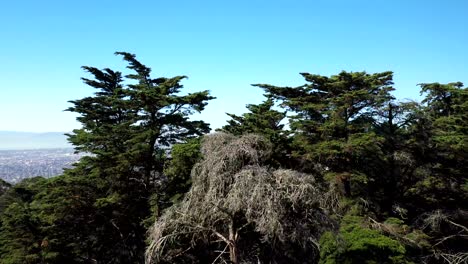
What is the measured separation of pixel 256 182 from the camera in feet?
40.8

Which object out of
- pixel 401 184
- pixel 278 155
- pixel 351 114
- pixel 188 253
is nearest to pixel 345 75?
pixel 351 114

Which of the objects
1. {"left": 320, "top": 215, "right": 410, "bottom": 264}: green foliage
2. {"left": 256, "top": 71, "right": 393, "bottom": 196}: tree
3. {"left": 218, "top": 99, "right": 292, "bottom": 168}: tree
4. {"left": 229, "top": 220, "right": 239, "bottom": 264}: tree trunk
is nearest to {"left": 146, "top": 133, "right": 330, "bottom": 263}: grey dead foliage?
{"left": 229, "top": 220, "right": 239, "bottom": 264}: tree trunk

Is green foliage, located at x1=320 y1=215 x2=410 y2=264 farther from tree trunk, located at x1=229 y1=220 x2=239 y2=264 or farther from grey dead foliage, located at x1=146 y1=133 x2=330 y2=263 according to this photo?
tree trunk, located at x1=229 y1=220 x2=239 y2=264

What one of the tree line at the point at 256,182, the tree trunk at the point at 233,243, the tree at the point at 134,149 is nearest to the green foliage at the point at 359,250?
the tree line at the point at 256,182

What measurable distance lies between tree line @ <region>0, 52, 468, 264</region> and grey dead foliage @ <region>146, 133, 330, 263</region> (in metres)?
0.05

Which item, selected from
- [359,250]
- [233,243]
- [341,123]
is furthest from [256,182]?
[341,123]

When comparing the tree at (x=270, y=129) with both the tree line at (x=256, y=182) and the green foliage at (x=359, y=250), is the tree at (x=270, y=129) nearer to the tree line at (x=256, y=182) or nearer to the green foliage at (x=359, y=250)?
the tree line at (x=256, y=182)

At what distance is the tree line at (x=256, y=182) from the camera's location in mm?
13469

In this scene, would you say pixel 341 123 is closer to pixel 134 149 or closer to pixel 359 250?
pixel 359 250

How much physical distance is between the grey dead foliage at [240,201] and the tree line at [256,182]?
0.16ft

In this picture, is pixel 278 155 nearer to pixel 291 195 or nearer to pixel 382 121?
pixel 291 195

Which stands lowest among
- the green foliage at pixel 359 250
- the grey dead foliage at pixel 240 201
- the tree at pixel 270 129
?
the green foliage at pixel 359 250

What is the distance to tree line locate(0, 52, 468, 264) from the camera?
1347cm

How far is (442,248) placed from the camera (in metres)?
20.3
